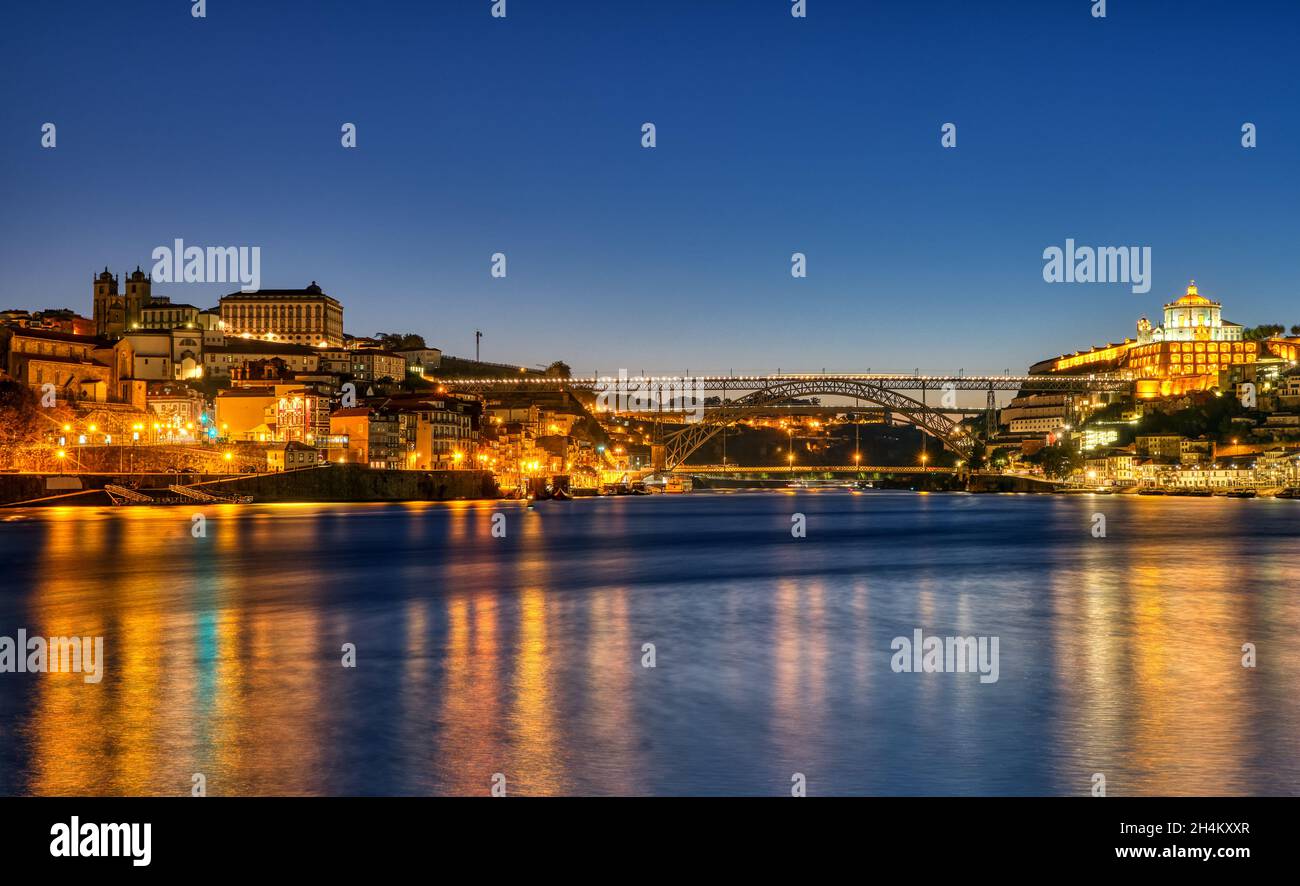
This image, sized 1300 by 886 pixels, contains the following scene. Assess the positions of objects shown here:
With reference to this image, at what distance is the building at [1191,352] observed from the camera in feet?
468

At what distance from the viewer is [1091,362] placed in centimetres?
16662

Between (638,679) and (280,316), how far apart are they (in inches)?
A: 4843

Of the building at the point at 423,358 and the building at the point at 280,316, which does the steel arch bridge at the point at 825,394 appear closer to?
the building at the point at 423,358

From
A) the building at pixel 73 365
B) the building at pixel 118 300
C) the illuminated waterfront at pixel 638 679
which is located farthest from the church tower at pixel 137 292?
the illuminated waterfront at pixel 638 679

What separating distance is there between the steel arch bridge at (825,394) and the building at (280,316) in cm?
4223

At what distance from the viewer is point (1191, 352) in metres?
146

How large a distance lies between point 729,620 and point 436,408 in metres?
74.2

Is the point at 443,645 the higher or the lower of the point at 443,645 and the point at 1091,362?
the lower

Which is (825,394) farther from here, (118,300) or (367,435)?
(118,300)

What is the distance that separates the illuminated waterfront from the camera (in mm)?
8750

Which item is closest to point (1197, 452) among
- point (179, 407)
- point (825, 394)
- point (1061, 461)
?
point (1061, 461)

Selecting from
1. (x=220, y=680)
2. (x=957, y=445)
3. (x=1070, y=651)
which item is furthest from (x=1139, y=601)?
(x=957, y=445)
